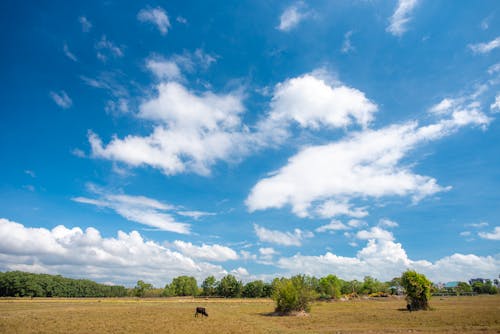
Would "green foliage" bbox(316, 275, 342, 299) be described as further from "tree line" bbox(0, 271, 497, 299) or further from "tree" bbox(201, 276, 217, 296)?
"tree" bbox(201, 276, 217, 296)

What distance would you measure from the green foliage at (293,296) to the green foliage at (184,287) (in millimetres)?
132035

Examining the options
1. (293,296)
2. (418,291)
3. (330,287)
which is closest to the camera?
(293,296)

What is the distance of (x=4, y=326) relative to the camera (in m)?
27.2

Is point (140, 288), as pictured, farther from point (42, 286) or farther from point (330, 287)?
point (330, 287)

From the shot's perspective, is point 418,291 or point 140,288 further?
point 140,288

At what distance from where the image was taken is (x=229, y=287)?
14862 centimetres

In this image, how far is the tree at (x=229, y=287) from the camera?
482 ft

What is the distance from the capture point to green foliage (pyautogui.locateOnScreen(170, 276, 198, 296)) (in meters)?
168

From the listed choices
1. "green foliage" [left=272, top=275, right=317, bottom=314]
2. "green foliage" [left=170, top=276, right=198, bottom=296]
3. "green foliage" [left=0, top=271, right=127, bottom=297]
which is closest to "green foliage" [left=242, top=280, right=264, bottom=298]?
"green foliage" [left=170, top=276, right=198, bottom=296]

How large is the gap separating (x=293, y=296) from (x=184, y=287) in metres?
139

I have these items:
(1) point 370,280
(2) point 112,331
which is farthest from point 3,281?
(1) point 370,280

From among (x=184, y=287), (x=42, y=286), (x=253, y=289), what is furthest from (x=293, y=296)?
(x=184, y=287)

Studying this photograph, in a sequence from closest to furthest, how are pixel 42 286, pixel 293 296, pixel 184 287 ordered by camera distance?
1. pixel 293 296
2. pixel 42 286
3. pixel 184 287

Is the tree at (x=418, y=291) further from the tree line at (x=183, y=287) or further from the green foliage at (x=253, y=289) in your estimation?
the green foliage at (x=253, y=289)
